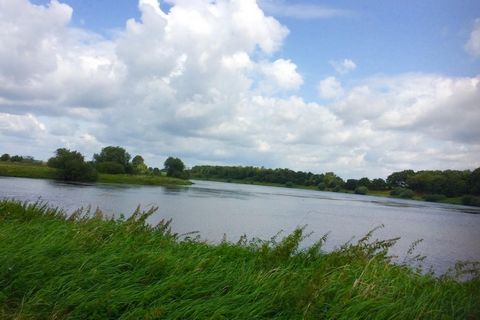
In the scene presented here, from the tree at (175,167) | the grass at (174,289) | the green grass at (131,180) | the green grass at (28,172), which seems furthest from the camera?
the tree at (175,167)

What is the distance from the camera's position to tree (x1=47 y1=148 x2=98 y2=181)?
9731 cm

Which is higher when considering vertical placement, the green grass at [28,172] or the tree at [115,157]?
the tree at [115,157]

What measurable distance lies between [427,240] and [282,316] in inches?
1350

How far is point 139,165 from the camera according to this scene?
14312cm

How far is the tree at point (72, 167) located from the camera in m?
97.3

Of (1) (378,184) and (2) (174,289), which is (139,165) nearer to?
(1) (378,184)

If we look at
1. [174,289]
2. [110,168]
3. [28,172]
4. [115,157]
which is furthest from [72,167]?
[174,289]

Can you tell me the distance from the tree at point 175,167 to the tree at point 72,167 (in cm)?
4866

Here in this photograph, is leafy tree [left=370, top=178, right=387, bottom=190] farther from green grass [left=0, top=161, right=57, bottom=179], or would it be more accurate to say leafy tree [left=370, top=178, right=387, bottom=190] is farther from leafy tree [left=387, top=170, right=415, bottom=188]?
green grass [left=0, top=161, right=57, bottom=179]

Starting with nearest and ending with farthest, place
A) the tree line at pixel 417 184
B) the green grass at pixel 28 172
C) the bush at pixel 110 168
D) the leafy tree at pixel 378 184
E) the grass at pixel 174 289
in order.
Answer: the grass at pixel 174 289 → the tree line at pixel 417 184 → the green grass at pixel 28 172 → the bush at pixel 110 168 → the leafy tree at pixel 378 184

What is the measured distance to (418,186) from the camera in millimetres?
133250

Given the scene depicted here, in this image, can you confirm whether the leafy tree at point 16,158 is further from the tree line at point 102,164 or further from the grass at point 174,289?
the grass at point 174,289

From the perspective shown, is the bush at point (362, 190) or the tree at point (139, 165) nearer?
the tree at point (139, 165)

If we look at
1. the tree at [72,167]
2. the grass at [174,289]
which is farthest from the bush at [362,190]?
the grass at [174,289]
